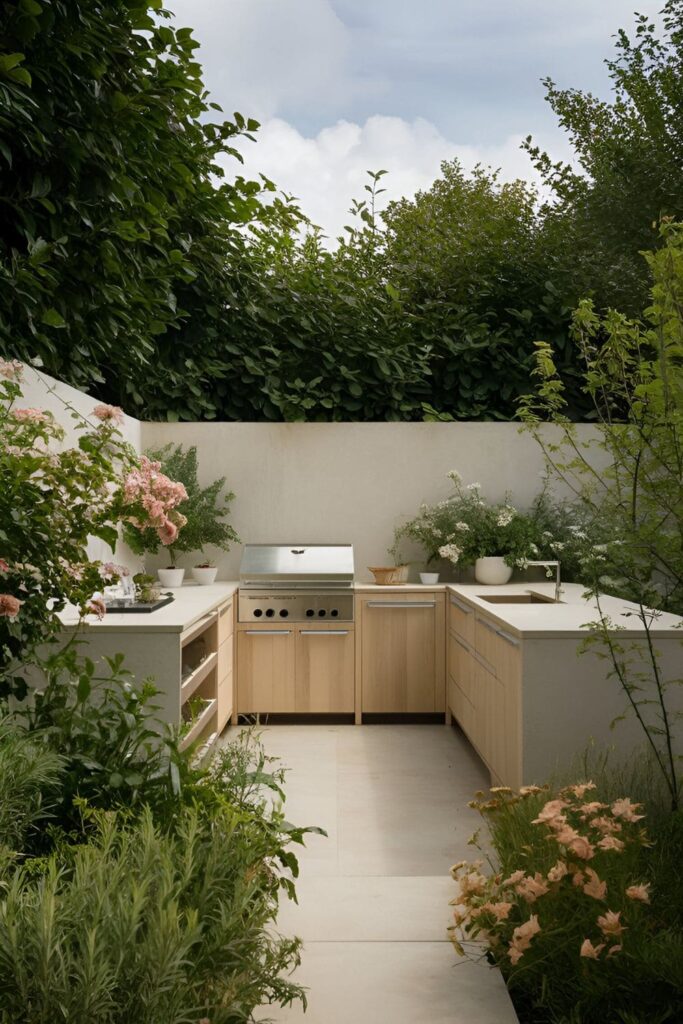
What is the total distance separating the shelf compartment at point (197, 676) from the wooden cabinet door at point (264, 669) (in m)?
0.89

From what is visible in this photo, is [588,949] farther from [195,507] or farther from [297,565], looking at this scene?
[195,507]

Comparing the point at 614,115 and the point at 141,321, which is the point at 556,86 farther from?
the point at 141,321

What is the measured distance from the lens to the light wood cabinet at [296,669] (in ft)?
19.5

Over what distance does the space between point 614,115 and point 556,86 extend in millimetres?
579

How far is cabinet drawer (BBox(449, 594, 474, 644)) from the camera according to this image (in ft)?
16.6

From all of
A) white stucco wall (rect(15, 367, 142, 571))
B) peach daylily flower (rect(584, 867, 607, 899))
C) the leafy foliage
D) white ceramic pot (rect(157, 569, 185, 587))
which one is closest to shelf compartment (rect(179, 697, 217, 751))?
white stucco wall (rect(15, 367, 142, 571))

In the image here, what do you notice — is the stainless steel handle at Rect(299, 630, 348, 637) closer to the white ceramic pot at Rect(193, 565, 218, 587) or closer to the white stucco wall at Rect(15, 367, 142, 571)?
the white ceramic pot at Rect(193, 565, 218, 587)

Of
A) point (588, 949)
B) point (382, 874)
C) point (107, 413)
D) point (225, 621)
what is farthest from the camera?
point (225, 621)

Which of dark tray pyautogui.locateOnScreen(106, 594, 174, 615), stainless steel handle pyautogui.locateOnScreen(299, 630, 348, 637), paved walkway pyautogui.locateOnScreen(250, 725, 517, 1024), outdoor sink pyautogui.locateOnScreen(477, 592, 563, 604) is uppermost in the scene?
dark tray pyautogui.locateOnScreen(106, 594, 174, 615)

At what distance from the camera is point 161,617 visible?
393 cm

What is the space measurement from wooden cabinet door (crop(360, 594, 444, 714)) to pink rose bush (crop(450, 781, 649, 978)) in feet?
11.7

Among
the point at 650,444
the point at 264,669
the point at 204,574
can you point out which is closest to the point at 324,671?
the point at 264,669

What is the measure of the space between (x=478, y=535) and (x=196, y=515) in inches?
80.3

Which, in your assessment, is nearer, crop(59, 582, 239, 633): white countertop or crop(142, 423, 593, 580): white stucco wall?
crop(59, 582, 239, 633): white countertop
